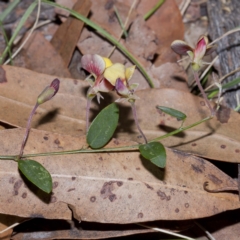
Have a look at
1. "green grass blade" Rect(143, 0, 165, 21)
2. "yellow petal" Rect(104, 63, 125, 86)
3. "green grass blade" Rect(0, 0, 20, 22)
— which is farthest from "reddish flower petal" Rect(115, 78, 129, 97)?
"green grass blade" Rect(0, 0, 20, 22)

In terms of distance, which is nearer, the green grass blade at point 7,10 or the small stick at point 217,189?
the small stick at point 217,189

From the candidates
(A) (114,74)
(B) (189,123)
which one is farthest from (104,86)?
(B) (189,123)

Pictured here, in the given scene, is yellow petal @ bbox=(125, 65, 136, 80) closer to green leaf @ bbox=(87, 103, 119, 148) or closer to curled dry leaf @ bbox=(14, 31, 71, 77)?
green leaf @ bbox=(87, 103, 119, 148)

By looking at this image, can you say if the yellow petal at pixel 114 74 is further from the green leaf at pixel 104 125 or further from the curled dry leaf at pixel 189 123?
the curled dry leaf at pixel 189 123

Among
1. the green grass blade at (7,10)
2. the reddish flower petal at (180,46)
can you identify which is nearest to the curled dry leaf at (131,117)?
the reddish flower petal at (180,46)

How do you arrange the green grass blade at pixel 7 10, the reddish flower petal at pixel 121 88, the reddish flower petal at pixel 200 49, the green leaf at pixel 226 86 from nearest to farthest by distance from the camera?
the reddish flower petal at pixel 121 88 < the reddish flower petal at pixel 200 49 < the green leaf at pixel 226 86 < the green grass blade at pixel 7 10

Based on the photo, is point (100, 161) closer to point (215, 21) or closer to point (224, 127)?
point (224, 127)

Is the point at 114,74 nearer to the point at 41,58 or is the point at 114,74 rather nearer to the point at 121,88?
the point at 121,88

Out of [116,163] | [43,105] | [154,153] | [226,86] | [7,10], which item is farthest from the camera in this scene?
[7,10]
